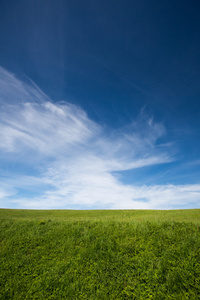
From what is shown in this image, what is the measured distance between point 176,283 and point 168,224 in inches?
233

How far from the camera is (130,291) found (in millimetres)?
8148

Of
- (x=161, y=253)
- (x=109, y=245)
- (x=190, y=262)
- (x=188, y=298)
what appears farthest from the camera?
(x=109, y=245)

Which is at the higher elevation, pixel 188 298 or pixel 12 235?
pixel 12 235

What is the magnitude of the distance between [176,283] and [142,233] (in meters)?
4.37

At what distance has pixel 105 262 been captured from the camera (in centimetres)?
1002

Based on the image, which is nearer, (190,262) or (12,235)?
(190,262)

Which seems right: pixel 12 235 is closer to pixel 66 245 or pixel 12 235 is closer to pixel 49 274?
pixel 66 245

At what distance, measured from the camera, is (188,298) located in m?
7.36

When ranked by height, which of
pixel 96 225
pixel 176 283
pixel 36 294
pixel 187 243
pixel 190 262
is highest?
pixel 96 225

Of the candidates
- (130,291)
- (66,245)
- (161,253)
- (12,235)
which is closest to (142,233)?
(161,253)

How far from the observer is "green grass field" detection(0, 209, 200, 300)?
8.20m

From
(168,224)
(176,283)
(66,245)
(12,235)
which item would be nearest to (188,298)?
(176,283)

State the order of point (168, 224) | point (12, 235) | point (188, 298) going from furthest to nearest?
point (12, 235), point (168, 224), point (188, 298)

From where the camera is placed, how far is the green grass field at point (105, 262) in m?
8.20
